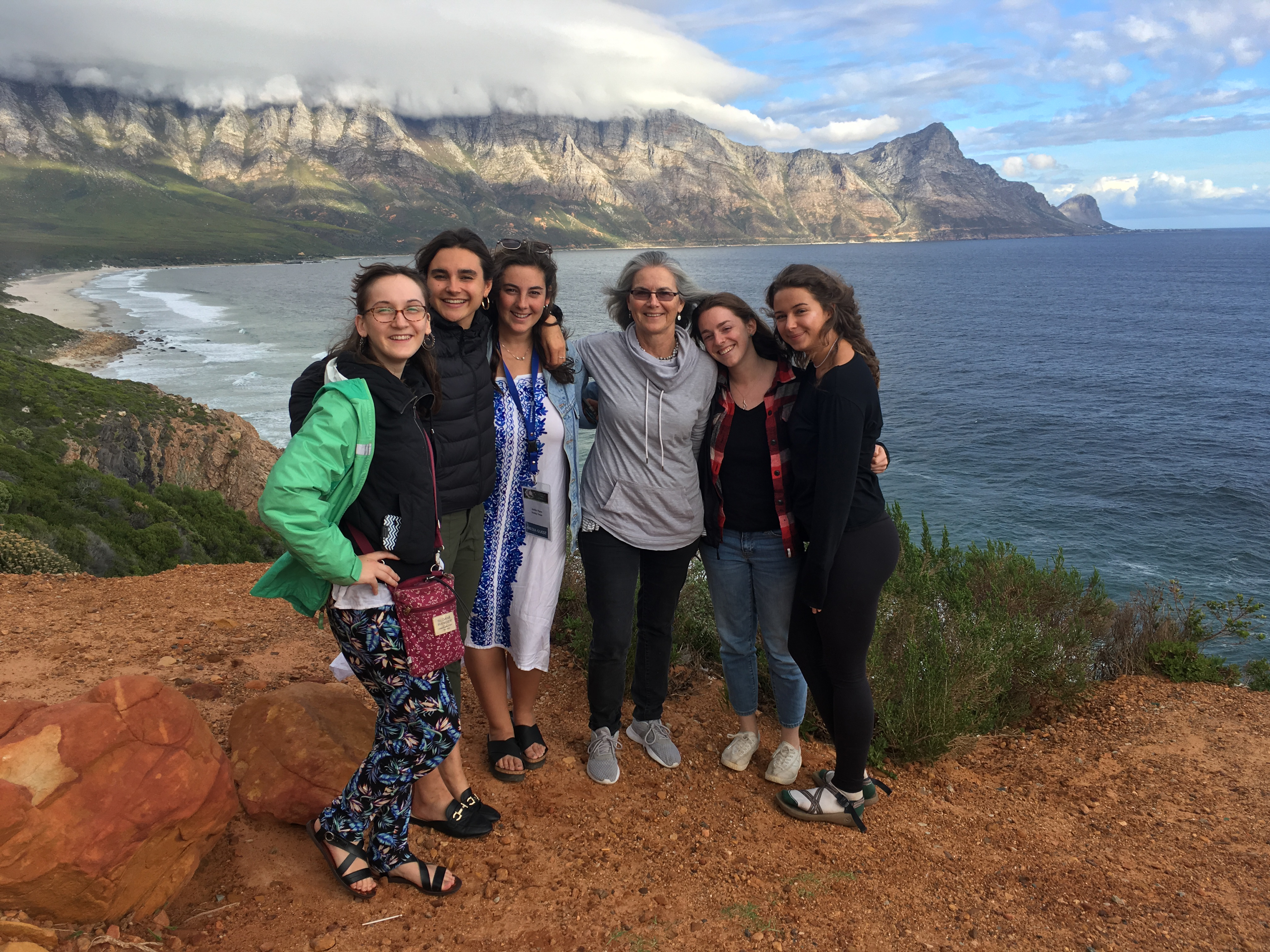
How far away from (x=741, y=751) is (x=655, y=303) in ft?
7.50

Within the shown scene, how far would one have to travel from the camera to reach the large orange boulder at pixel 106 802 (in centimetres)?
241

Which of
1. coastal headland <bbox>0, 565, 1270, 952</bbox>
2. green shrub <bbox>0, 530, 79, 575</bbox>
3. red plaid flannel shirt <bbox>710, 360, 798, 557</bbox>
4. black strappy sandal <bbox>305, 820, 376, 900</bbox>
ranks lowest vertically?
green shrub <bbox>0, 530, 79, 575</bbox>

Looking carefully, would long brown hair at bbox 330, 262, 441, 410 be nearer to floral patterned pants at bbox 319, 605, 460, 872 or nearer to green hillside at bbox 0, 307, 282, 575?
floral patterned pants at bbox 319, 605, 460, 872

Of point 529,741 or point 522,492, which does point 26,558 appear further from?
point 522,492

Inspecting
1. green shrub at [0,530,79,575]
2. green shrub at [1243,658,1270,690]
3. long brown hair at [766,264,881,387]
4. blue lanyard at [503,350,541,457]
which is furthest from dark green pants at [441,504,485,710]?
green shrub at [1243,658,1270,690]

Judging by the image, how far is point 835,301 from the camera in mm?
2992

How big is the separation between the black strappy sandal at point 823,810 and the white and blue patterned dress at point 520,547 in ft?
4.28

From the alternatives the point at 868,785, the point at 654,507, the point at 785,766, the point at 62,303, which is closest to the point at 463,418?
the point at 654,507

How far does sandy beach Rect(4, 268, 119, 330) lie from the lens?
4878 centimetres

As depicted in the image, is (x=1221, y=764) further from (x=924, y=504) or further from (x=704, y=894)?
(x=924, y=504)

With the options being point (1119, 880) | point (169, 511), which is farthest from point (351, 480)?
point (169, 511)

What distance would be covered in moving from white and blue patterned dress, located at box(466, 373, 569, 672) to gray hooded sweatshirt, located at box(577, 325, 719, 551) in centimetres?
19

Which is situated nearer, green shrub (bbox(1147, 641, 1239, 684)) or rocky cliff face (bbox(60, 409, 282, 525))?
green shrub (bbox(1147, 641, 1239, 684))

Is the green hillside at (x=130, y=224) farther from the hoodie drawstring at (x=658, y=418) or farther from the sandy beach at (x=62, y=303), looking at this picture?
the hoodie drawstring at (x=658, y=418)
